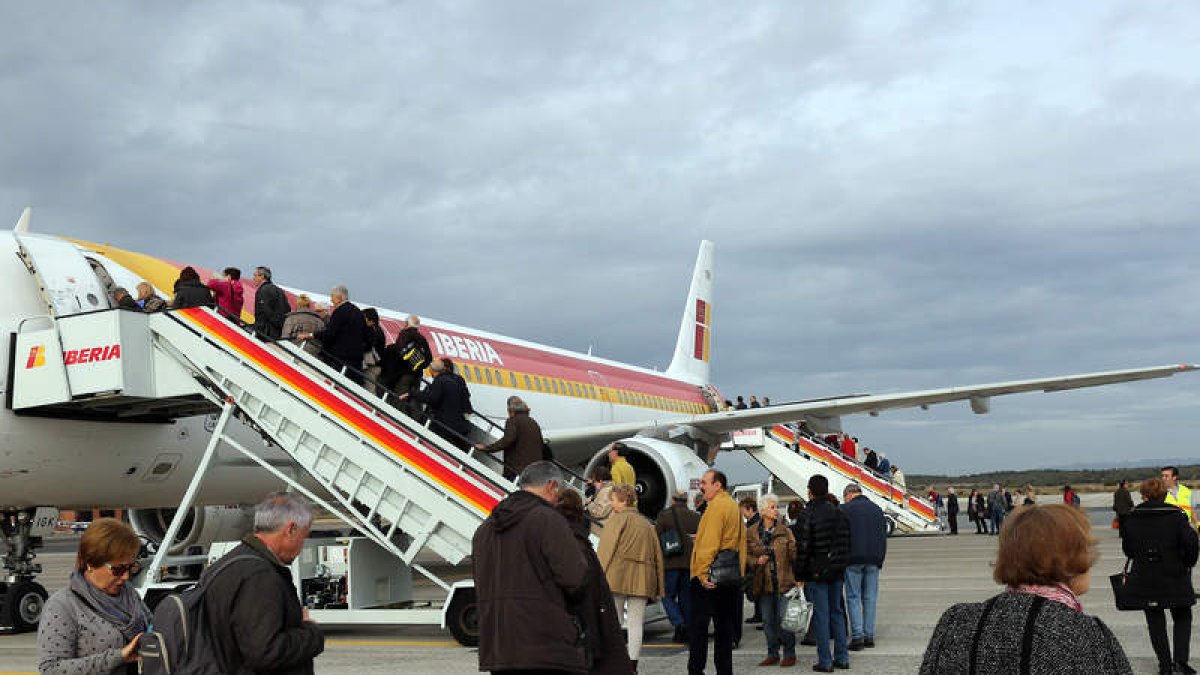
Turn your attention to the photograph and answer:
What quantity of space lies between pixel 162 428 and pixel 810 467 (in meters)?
17.3

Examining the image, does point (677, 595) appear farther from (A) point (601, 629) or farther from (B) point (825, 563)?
(A) point (601, 629)

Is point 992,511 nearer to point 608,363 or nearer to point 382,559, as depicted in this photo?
point 608,363

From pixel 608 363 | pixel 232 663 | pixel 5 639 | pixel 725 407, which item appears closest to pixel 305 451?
pixel 5 639

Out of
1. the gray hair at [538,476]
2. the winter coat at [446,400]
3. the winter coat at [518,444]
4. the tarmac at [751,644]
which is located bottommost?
the tarmac at [751,644]

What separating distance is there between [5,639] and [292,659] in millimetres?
8502

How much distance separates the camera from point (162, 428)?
36.9ft

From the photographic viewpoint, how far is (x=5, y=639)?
1051 centimetres

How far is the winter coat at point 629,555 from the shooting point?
7633 mm

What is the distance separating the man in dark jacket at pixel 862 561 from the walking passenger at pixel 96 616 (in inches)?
245

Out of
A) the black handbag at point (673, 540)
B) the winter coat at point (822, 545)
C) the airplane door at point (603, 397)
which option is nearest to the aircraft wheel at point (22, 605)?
the black handbag at point (673, 540)

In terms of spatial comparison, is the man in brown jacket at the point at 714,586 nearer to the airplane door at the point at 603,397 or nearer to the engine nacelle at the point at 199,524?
the engine nacelle at the point at 199,524

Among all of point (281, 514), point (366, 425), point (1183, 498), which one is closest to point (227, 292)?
point (366, 425)

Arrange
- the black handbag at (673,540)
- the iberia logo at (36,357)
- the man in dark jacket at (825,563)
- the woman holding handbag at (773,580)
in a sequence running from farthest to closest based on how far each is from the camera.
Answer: the iberia logo at (36,357) < the black handbag at (673,540) < the woman holding handbag at (773,580) < the man in dark jacket at (825,563)

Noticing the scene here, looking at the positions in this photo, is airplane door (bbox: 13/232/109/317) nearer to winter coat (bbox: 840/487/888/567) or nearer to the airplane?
the airplane
